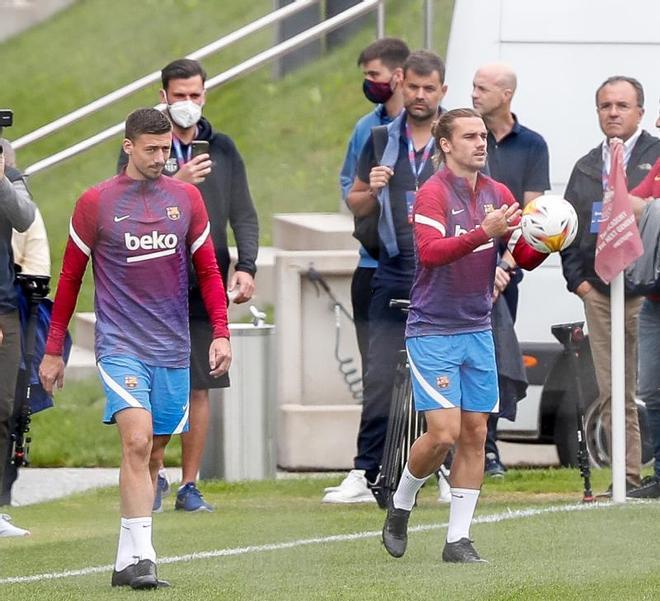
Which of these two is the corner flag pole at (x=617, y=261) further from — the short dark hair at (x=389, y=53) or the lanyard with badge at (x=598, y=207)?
the short dark hair at (x=389, y=53)

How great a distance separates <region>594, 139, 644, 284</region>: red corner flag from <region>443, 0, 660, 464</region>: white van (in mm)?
1797

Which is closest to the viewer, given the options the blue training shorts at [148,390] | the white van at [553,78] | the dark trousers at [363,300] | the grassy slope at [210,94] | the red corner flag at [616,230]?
the blue training shorts at [148,390]

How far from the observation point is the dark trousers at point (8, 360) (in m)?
9.89

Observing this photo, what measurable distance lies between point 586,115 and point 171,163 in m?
2.95

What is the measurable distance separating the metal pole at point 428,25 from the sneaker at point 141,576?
6.98 meters

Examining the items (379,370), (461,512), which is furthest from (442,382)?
(379,370)

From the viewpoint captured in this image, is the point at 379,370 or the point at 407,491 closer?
the point at 407,491

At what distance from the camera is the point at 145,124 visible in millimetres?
8023

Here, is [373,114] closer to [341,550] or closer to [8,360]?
[8,360]

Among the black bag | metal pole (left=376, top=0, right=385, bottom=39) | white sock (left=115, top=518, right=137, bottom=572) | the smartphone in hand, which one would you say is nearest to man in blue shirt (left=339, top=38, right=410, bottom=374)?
the black bag

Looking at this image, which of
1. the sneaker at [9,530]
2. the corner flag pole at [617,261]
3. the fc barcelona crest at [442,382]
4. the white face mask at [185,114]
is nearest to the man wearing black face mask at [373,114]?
the white face mask at [185,114]

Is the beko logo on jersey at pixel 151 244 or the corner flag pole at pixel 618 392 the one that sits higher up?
the beko logo on jersey at pixel 151 244

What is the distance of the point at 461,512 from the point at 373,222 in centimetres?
242

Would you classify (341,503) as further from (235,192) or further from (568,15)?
(568,15)
